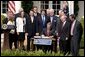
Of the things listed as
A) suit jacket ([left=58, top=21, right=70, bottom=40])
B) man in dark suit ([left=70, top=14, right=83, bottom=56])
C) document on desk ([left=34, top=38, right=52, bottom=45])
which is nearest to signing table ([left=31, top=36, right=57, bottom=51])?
document on desk ([left=34, top=38, right=52, bottom=45])

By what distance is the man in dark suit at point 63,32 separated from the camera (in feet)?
43.1

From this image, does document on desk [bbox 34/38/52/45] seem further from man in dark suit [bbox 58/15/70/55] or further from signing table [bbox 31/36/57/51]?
man in dark suit [bbox 58/15/70/55]

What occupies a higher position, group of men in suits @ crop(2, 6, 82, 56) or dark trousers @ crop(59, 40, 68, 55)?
group of men in suits @ crop(2, 6, 82, 56)

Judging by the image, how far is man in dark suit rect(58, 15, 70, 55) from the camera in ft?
43.1

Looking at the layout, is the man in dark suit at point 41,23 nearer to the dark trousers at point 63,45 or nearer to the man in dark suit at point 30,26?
the man in dark suit at point 30,26

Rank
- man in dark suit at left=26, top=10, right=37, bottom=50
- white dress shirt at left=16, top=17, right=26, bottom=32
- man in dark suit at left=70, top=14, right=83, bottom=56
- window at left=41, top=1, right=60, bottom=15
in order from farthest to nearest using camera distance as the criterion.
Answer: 1. window at left=41, top=1, right=60, bottom=15
2. man in dark suit at left=26, top=10, right=37, bottom=50
3. white dress shirt at left=16, top=17, right=26, bottom=32
4. man in dark suit at left=70, top=14, right=83, bottom=56

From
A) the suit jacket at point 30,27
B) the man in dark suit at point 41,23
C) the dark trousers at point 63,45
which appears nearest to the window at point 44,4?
the man in dark suit at point 41,23

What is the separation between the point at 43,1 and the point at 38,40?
10.8m

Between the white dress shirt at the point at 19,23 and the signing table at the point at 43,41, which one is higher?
the white dress shirt at the point at 19,23

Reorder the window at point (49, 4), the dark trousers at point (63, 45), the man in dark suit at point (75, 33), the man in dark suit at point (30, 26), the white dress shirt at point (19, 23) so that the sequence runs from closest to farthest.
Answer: the dark trousers at point (63, 45) < the man in dark suit at point (75, 33) < the white dress shirt at point (19, 23) < the man in dark suit at point (30, 26) < the window at point (49, 4)

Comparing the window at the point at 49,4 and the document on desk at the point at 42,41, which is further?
the window at the point at 49,4

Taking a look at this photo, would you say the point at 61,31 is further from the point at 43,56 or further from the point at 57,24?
the point at 43,56

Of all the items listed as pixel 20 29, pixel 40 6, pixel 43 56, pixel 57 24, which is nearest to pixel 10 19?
pixel 20 29

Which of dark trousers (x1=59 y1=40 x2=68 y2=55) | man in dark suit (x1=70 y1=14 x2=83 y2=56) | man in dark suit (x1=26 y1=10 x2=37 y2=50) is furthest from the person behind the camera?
man in dark suit (x1=26 y1=10 x2=37 y2=50)
